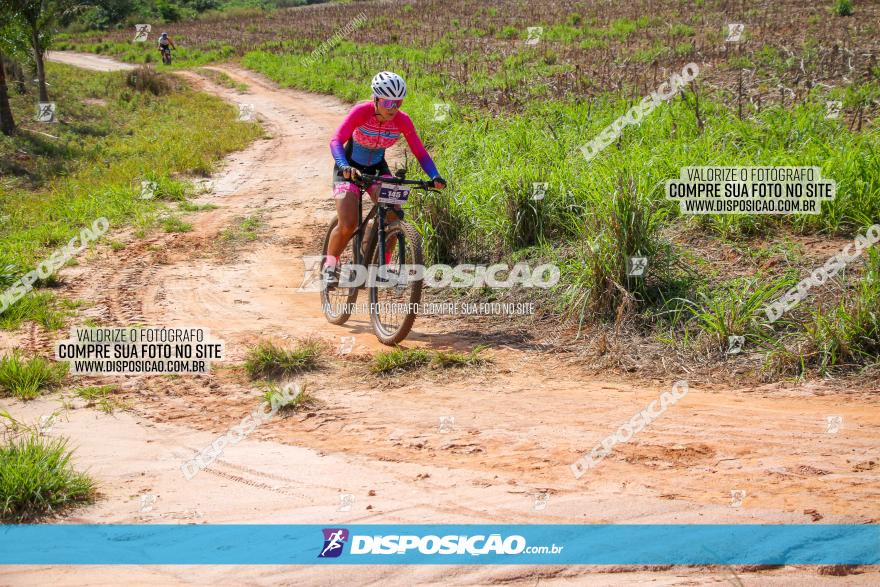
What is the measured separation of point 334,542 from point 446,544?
55cm

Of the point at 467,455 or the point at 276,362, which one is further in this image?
the point at 276,362

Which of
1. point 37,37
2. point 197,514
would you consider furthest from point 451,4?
point 197,514

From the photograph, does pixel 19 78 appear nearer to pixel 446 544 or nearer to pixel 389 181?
pixel 389 181

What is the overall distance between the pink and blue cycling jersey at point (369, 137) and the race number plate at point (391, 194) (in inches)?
14.7

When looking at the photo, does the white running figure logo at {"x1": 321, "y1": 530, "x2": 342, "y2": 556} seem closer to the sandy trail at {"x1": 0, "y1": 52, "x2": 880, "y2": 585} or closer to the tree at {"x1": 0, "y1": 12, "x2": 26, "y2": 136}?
the sandy trail at {"x1": 0, "y1": 52, "x2": 880, "y2": 585}

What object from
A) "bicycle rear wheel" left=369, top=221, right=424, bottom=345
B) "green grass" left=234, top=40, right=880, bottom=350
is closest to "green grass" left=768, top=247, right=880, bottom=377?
"green grass" left=234, top=40, right=880, bottom=350

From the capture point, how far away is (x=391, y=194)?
6480 millimetres

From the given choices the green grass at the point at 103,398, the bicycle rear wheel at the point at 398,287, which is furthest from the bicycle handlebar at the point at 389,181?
the green grass at the point at 103,398

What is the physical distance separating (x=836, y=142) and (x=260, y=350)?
22.2ft

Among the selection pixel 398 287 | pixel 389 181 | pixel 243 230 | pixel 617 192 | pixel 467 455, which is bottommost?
pixel 467 455

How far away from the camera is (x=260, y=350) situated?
20.4ft

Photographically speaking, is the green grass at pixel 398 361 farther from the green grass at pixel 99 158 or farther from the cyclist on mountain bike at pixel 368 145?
the green grass at pixel 99 158

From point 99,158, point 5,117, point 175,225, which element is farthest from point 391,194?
point 5,117

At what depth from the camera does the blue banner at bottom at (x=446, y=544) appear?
354 centimetres
